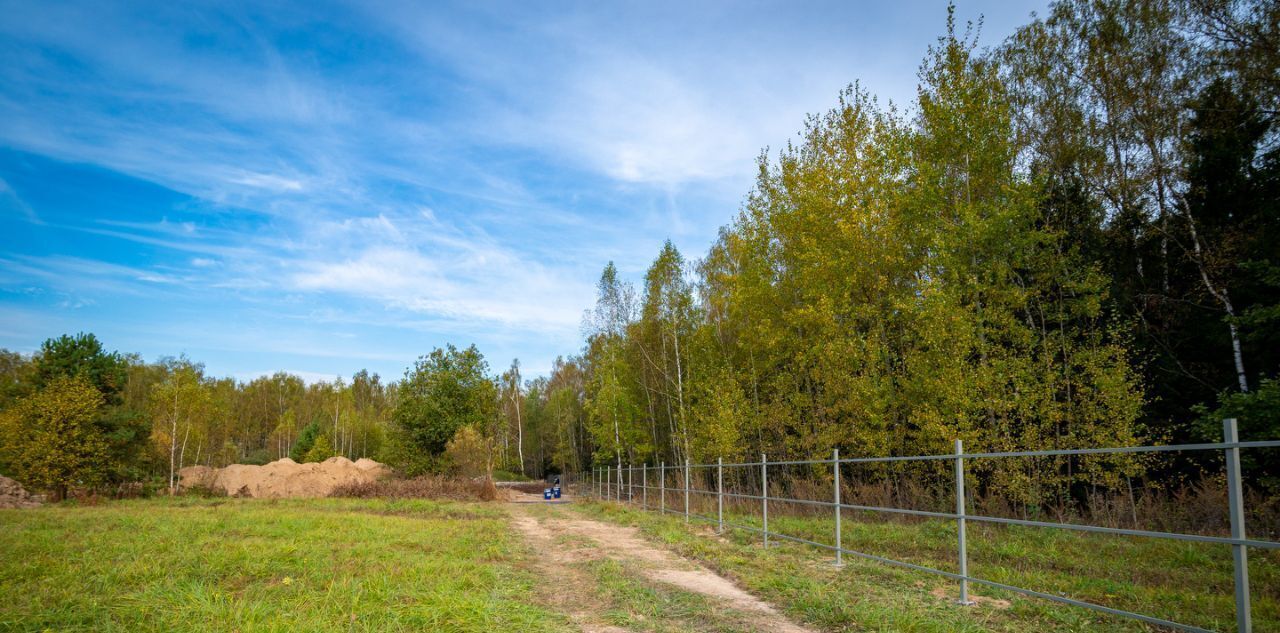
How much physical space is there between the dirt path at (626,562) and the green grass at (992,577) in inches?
10.9

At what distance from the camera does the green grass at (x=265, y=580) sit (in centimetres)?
486

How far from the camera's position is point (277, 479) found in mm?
30031

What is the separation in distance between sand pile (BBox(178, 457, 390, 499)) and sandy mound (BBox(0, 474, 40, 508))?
558 cm

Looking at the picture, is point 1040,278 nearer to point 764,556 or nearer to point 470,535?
point 764,556

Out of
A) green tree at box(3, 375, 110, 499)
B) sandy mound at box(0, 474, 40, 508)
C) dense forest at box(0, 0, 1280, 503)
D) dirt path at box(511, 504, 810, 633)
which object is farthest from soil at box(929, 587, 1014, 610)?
green tree at box(3, 375, 110, 499)

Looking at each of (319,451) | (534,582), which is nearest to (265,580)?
(534,582)

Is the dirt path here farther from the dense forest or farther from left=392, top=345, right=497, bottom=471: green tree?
left=392, top=345, right=497, bottom=471: green tree

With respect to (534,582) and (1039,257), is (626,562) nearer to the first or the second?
(534,582)

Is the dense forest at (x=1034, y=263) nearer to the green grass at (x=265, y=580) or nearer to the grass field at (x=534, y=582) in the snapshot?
the grass field at (x=534, y=582)

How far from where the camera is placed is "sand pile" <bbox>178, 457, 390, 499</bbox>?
95.9 feet

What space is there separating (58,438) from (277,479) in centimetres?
813

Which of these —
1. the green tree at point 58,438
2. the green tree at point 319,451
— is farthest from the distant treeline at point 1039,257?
the green tree at point 319,451

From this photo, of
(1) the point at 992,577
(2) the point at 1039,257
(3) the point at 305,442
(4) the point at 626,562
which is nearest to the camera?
(1) the point at 992,577

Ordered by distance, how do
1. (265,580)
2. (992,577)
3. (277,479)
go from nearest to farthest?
(265,580) < (992,577) < (277,479)
